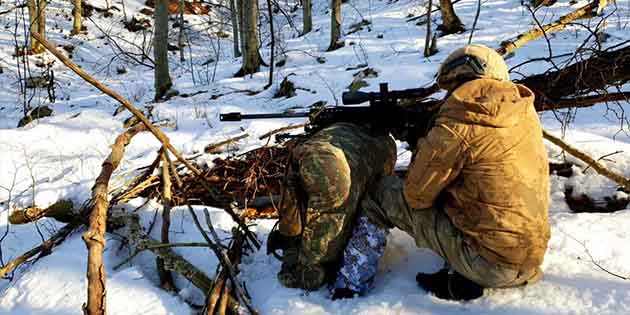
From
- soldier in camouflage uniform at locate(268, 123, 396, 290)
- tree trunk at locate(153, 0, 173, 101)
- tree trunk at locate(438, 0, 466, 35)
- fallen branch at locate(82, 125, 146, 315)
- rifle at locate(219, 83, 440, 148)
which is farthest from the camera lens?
tree trunk at locate(438, 0, 466, 35)

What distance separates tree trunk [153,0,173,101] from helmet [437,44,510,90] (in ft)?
25.9

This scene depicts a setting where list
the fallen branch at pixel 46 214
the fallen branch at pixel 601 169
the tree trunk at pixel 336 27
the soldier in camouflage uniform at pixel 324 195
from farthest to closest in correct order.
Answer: the tree trunk at pixel 336 27 → the fallen branch at pixel 46 214 → the fallen branch at pixel 601 169 → the soldier in camouflage uniform at pixel 324 195

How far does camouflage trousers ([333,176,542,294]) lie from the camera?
241 cm

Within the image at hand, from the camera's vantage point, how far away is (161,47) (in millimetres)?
9312

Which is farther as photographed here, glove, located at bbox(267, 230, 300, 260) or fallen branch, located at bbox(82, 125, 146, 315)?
glove, located at bbox(267, 230, 300, 260)

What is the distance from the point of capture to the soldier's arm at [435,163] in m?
2.25

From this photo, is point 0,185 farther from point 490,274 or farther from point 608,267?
point 608,267

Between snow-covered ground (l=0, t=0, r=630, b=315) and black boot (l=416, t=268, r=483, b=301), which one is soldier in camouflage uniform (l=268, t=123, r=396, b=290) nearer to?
snow-covered ground (l=0, t=0, r=630, b=315)

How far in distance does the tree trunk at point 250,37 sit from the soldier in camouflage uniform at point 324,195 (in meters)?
7.67

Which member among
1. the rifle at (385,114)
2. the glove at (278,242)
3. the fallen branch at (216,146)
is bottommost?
the glove at (278,242)

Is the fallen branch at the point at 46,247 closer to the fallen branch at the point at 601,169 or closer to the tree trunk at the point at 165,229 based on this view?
the tree trunk at the point at 165,229

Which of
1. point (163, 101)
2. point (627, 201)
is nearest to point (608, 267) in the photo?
point (627, 201)

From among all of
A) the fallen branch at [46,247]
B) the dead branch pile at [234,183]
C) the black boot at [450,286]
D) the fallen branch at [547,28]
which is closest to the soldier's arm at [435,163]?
the black boot at [450,286]

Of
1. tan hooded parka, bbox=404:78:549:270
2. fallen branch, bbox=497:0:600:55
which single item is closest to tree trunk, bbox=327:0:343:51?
fallen branch, bbox=497:0:600:55
